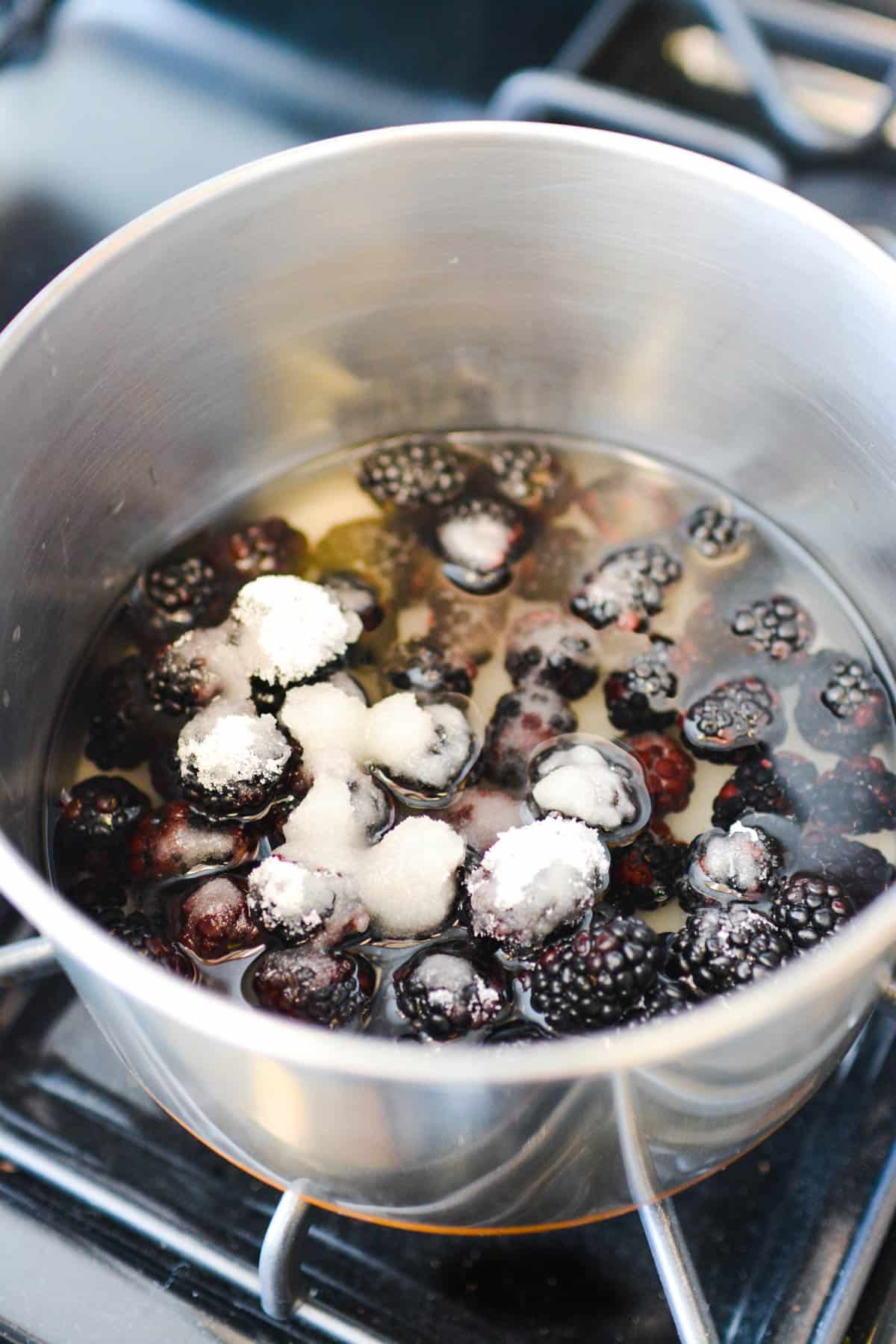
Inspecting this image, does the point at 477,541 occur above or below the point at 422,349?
below

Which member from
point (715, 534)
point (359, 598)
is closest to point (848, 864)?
point (715, 534)

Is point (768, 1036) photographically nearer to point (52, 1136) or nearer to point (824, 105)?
point (52, 1136)

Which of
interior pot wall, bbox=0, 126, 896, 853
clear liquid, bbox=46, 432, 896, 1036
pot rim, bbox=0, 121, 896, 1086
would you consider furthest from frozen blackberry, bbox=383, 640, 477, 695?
pot rim, bbox=0, 121, 896, 1086

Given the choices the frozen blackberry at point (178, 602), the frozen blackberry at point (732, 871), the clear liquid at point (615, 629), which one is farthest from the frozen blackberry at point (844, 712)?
the frozen blackberry at point (178, 602)

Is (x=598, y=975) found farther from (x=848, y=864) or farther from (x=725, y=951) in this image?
(x=848, y=864)

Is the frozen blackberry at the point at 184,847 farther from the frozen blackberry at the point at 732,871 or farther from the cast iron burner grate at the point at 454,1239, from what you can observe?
the frozen blackberry at the point at 732,871
